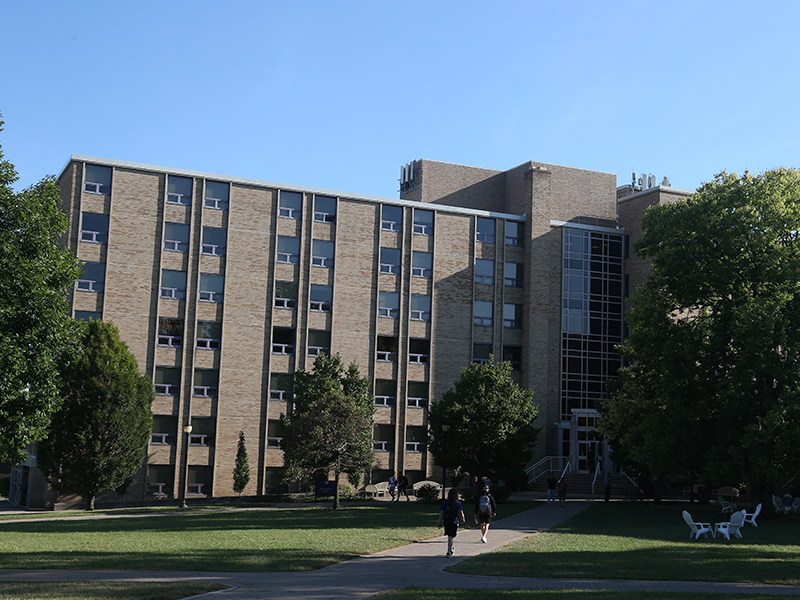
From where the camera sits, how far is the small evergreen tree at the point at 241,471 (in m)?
47.6

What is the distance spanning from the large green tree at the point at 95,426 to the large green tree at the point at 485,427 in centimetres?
1551

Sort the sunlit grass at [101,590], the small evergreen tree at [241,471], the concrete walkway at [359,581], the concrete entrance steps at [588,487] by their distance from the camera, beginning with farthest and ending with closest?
Answer: the concrete entrance steps at [588,487]
the small evergreen tree at [241,471]
the concrete walkway at [359,581]
the sunlit grass at [101,590]

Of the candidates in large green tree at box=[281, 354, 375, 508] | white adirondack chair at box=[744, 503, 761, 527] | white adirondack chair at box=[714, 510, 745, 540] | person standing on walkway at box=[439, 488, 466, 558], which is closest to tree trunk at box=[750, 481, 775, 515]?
white adirondack chair at box=[744, 503, 761, 527]

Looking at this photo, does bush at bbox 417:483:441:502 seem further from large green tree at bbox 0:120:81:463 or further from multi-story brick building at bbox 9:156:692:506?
large green tree at bbox 0:120:81:463

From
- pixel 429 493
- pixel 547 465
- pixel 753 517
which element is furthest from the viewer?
pixel 547 465

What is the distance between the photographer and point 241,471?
156 ft

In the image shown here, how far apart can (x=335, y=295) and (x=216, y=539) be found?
97.8 ft

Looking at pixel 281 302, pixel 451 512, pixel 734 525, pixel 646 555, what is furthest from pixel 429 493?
pixel 646 555

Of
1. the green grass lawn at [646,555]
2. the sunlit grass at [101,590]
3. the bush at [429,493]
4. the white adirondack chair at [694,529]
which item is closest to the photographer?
the sunlit grass at [101,590]

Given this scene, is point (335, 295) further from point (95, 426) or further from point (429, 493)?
point (95, 426)

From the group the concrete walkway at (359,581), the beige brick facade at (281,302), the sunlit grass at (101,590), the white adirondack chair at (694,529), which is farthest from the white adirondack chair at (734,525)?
the beige brick facade at (281,302)

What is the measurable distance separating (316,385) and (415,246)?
14.9 meters

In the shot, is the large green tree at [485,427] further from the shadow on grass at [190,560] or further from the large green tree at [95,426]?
the shadow on grass at [190,560]

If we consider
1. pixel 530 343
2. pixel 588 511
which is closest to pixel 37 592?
pixel 588 511
